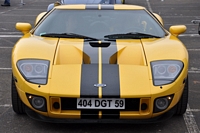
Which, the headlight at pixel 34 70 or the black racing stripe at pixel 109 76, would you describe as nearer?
the black racing stripe at pixel 109 76

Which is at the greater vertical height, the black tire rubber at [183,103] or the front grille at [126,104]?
the front grille at [126,104]

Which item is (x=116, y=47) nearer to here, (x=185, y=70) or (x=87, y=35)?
(x=87, y=35)

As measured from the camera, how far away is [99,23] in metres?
4.99

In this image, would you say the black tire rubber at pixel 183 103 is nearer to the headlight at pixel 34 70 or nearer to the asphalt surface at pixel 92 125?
the asphalt surface at pixel 92 125

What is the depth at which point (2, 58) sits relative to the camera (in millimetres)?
7516

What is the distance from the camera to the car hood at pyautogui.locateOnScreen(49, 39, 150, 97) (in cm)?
372

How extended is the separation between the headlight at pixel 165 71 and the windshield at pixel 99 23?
0.85 meters

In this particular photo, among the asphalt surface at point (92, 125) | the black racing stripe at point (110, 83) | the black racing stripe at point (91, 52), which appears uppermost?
the black racing stripe at point (91, 52)

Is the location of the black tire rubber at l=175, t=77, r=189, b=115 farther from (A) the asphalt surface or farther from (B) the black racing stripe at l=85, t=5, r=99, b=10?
(B) the black racing stripe at l=85, t=5, r=99, b=10

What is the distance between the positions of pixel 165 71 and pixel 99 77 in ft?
2.20

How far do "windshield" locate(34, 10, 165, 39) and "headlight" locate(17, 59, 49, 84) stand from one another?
869mm

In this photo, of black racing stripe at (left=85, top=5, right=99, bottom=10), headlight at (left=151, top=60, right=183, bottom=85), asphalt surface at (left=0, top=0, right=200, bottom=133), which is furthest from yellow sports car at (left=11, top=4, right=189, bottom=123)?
black racing stripe at (left=85, top=5, right=99, bottom=10)

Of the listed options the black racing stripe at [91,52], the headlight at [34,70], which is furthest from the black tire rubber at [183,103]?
the headlight at [34,70]

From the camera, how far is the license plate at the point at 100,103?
146 inches
